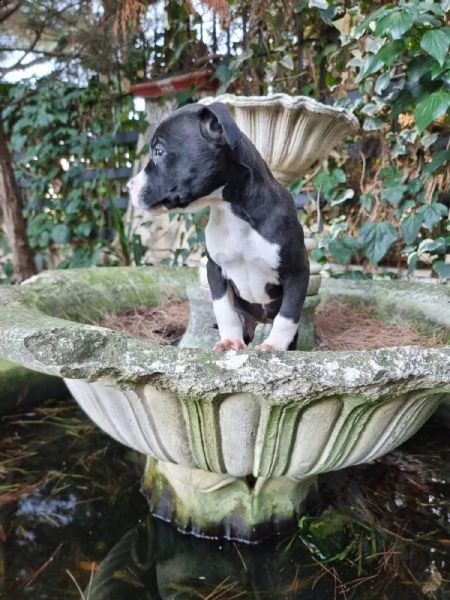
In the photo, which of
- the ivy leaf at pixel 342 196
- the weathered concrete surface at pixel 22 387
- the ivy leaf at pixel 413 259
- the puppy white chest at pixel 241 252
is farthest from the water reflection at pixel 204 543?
the ivy leaf at pixel 342 196

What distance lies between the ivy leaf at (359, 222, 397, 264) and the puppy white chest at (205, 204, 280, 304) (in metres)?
1.10

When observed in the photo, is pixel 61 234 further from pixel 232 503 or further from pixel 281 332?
pixel 281 332

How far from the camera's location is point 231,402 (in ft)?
2.55

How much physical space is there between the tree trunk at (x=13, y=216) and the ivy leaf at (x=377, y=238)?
5.89ft

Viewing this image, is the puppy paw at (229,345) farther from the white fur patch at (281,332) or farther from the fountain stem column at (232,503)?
the fountain stem column at (232,503)

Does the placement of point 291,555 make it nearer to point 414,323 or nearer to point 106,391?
point 106,391

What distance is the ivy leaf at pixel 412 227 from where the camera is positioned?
1859mm

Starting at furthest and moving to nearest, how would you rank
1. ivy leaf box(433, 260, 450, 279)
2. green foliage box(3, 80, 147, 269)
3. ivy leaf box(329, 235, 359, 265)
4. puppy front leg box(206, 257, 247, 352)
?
green foliage box(3, 80, 147, 269) → ivy leaf box(329, 235, 359, 265) → ivy leaf box(433, 260, 450, 279) → puppy front leg box(206, 257, 247, 352)

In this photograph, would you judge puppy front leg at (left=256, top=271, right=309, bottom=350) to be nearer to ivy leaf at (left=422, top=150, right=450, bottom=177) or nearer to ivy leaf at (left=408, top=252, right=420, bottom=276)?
ivy leaf at (left=408, top=252, right=420, bottom=276)

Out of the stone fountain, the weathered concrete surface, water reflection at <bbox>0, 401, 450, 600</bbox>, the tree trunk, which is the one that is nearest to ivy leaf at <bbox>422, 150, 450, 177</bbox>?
the stone fountain

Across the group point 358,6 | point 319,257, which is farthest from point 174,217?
point 358,6

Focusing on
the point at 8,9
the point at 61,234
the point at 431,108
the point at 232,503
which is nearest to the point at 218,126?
the point at 232,503

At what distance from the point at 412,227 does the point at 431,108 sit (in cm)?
49

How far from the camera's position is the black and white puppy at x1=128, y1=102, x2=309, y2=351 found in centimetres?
76
